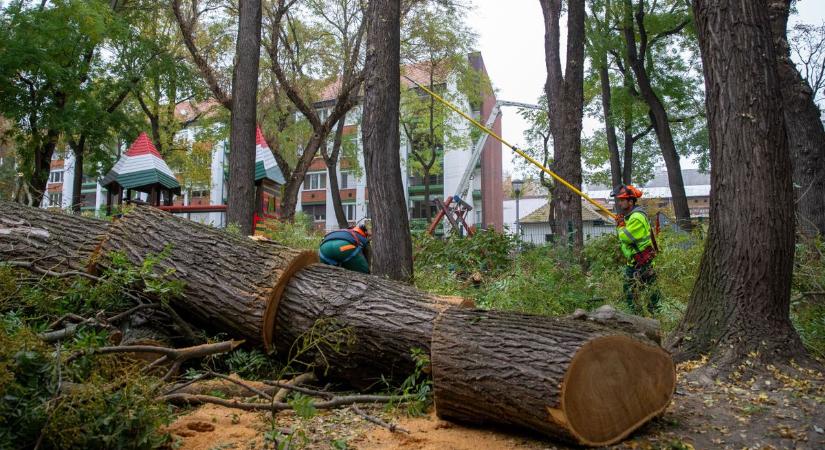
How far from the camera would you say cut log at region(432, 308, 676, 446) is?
2.96 meters

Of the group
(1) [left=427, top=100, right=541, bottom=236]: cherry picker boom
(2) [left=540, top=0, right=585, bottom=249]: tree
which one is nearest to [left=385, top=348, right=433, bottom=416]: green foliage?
(2) [left=540, top=0, right=585, bottom=249]: tree

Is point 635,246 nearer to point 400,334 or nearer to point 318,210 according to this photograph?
point 400,334

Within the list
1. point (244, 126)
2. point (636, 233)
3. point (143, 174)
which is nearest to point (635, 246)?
point (636, 233)

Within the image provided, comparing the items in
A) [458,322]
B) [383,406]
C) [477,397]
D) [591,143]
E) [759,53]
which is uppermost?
[591,143]

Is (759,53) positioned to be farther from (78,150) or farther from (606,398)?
(78,150)

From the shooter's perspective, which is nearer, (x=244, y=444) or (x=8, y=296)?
(x=244, y=444)

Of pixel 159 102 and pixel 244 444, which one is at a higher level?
pixel 159 102

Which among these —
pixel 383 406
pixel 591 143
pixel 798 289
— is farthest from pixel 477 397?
pixel 591 143

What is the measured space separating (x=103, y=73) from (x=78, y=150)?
254cm

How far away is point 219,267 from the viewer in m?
4.55

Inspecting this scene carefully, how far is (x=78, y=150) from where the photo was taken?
61.1ft

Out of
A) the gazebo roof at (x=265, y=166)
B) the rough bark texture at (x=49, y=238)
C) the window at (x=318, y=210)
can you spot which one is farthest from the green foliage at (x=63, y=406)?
the window at (x=318, y=210)

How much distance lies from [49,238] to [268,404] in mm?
2976

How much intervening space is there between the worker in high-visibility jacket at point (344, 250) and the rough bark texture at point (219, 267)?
1341 mm
